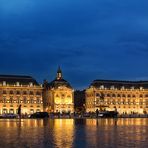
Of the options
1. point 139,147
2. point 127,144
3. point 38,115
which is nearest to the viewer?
point 139,147

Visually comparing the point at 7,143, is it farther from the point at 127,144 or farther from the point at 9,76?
the point at 9,76

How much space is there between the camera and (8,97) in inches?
7687

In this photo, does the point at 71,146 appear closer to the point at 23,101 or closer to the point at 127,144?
the point at 127,144

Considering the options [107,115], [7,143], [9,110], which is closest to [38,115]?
[107,115]

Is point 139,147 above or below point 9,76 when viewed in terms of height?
below

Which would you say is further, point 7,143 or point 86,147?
point 7,143

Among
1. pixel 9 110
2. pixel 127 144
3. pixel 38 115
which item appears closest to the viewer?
pixel 127 144

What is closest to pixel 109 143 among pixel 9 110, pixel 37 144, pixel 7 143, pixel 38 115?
pixel 37 144

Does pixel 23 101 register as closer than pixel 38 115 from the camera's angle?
No

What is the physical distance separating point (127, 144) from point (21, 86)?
170009mm

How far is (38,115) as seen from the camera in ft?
456

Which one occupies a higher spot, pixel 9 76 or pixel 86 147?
pixel 9 76

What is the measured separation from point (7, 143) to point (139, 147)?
9376 mm

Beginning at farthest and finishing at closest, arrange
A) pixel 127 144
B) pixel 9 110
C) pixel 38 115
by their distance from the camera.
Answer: pixel 9 110 < pixel 38 115 < pixel 127 144
